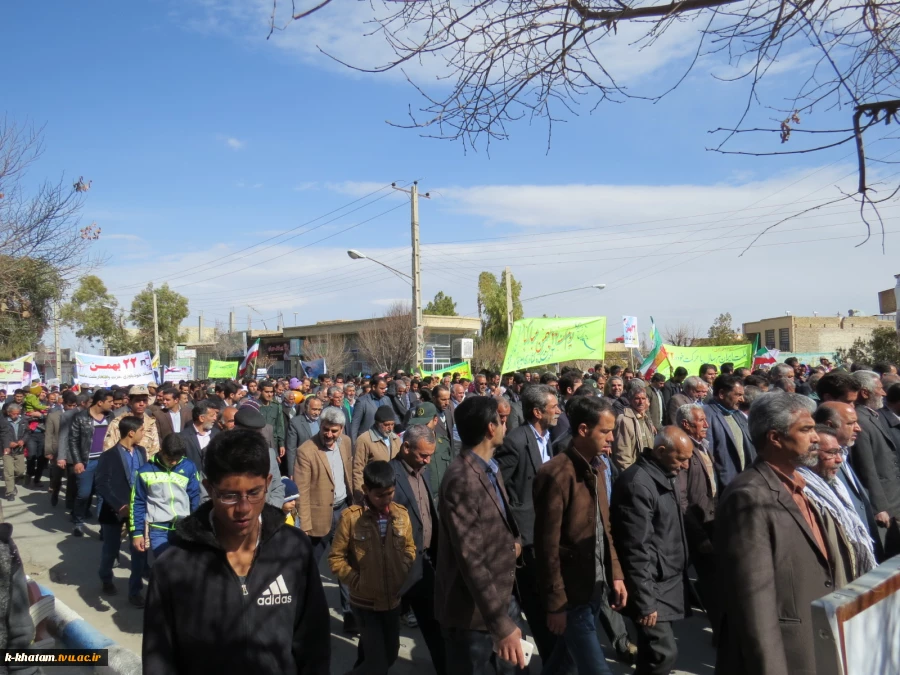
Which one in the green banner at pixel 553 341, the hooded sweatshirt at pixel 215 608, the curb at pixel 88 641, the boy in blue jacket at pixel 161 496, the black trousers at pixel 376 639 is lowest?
the curb at pixel 88 641

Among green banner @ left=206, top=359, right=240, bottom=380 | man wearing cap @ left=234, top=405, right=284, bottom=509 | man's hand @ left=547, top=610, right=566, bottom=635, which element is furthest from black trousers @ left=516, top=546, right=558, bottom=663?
green banner @ left=206, top=359, right=240, bottom=380

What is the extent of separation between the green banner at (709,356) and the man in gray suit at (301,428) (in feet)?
32.5

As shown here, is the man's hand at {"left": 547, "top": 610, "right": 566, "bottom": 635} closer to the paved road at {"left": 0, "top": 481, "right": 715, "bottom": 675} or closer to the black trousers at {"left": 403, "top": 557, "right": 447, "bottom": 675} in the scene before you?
the black trousers at {"left": 403, "top": 557, "right": 447, "bottom": 675}

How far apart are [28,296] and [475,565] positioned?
39.2 ft

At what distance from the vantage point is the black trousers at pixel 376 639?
4.17 meters

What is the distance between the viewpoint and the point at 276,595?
245cm

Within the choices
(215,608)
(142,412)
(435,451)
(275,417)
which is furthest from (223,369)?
(215,608)

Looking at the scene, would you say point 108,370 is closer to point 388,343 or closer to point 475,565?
point 475,565

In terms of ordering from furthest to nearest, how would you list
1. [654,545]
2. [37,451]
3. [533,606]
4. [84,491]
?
[37,451]
[84,491]
[533,606]
[654,545]

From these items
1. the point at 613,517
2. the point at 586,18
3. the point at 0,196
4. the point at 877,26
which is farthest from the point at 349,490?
the point at 0,196

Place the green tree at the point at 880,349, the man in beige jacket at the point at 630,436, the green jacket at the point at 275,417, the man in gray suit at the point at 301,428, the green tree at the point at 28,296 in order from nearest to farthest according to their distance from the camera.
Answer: the man in beige jacket at the point at 630,436 < the man in gray suit at the point at 301,428 < the green tree at the point at 28,296 < the green jacket at the point at 275,417 < the green tree at the point at 880,349

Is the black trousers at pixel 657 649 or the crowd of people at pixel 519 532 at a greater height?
the crowd of people at pixel 519 532

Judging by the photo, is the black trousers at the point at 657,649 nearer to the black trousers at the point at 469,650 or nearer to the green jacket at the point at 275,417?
the black trousers at the point at 469,650

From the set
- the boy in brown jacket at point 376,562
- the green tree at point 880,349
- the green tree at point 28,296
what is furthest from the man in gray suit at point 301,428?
the green tree at point 880,349
